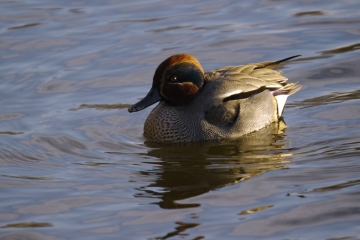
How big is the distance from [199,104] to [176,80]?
0.38m

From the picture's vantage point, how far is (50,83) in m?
10.0

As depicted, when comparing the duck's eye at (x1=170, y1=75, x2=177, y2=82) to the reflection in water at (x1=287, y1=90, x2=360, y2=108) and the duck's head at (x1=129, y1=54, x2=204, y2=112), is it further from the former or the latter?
the reflection in water at (x1=287, y1=90, x2=360, y2=108)

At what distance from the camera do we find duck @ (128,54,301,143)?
322 inches

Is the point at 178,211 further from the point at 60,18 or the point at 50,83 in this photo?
the point at 60,18

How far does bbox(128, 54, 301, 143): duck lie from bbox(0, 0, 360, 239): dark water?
0.59 ft

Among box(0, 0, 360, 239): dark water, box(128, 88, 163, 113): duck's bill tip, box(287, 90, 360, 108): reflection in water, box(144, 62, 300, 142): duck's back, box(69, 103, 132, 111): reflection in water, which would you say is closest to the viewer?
box(0, 0, 360, 239): dark water

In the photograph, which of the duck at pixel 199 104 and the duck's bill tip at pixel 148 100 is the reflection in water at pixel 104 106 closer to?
the duck at pixel 199 104

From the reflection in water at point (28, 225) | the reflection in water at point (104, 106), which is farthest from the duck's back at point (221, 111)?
the reflection in water at point (28, 225)

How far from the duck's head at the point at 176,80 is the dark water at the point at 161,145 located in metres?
0.57

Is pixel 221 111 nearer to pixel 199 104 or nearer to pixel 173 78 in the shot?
pixel 199 104

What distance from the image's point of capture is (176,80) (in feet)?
27.2

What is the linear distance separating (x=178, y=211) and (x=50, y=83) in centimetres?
455

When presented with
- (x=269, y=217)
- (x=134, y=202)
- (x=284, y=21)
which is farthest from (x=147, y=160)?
(x=284, y=21)

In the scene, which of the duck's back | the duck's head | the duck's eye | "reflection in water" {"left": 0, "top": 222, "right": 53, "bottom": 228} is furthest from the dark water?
the duck's eye
